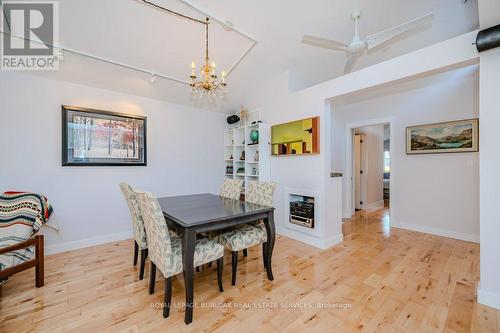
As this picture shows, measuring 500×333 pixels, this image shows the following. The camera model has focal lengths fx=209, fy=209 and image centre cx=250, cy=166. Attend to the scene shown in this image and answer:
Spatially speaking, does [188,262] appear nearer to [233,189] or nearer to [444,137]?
[233,189]

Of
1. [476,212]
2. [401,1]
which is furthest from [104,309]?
[476,212]

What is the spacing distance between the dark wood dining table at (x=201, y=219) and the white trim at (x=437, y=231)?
3119 mm

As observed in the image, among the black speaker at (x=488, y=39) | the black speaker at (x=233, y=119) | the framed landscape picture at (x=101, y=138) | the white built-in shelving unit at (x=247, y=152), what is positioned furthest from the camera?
the black speaker at (x=233, y=119)

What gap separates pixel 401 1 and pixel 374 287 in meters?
3.21

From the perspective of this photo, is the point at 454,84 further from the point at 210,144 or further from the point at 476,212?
the point at 210,144

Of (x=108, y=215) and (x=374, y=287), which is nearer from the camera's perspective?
(x=374, y=287)

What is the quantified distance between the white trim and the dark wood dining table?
3119 millimetres

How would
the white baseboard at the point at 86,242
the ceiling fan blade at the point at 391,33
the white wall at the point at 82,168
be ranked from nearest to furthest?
1. the ceiling fan blade at the point at 391,33
2. the white wall at the point at 82,168
3. the white baseboard at the point at 86,242

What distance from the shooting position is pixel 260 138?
3910 millimetres

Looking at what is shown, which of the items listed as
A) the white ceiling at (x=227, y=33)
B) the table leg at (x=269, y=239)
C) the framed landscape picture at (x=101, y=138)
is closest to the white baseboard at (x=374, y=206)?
the white ceiling at (x=227, y=33)

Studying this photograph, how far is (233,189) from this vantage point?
3072 mm

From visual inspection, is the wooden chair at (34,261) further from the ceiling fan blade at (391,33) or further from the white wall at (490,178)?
the white wall at (490,178)

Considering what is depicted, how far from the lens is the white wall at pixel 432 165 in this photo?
10.7 ft

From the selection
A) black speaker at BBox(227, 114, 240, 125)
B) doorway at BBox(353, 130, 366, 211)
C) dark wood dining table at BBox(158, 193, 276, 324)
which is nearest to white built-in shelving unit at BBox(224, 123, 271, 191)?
black speaker at BBox(227, 114, 240, 125)
